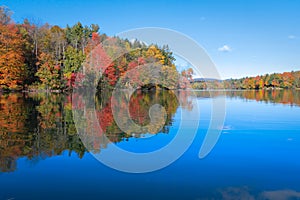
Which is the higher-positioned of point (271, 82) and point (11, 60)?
point (11, 60)

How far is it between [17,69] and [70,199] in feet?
106

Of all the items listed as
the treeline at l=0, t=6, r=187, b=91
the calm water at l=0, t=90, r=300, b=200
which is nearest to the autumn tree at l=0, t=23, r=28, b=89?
the treeline at l=0, t=6, r=187, b=91

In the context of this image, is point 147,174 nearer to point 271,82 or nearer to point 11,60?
point 11,60

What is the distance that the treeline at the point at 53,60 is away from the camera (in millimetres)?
32031

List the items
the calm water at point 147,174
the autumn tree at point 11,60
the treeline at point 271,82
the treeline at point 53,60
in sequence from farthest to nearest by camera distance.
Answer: the treeline at point 271,82 → the treeline at point 53,60 → the autumn tree at point 11,60 → the calm water at point 147,174

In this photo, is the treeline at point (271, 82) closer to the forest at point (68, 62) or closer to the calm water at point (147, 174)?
the forest at point (68, 62)

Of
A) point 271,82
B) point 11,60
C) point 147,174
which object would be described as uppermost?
point 11,60

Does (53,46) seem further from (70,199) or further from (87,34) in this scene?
(70,199)

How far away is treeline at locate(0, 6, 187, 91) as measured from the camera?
3203 centimetres

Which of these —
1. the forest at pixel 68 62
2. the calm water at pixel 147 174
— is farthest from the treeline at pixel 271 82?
the calm water at pixel 147 174

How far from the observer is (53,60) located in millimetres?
35750

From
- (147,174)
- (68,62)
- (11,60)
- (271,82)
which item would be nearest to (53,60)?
(68,62)

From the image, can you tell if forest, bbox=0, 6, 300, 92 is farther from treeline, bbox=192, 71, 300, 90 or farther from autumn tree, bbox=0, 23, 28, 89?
treeline, bbox=192, 71, 300, 90

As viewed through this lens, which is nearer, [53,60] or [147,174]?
[147,174]
